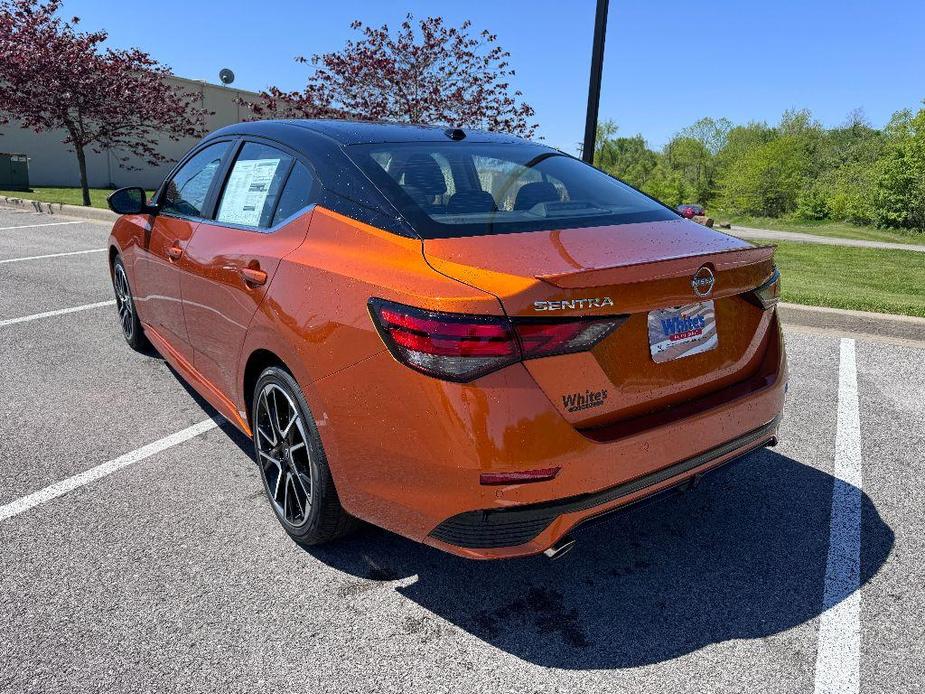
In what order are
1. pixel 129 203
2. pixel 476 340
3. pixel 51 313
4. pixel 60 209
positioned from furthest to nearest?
pixel 60 209
pixel 51 313
pixel 129 203
pixel 476 340

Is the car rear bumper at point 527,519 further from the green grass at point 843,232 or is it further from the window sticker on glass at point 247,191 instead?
the green grass at point 843,232

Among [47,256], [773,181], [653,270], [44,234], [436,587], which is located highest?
[773,181]

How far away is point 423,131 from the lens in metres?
3.42

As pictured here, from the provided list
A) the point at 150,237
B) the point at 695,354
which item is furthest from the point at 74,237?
the point at 695,354

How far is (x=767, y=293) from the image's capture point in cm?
270

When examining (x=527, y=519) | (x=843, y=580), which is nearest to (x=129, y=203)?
(x=527, y=519)

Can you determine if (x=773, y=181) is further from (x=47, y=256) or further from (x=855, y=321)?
(x=47, y=256)

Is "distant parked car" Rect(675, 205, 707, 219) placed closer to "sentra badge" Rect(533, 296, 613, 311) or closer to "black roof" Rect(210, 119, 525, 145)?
"black roof" Rect(210, 119, 525, 145)

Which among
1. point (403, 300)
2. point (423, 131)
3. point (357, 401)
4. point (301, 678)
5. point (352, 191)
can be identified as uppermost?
point (423, 131)

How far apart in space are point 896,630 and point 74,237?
12.4 metres

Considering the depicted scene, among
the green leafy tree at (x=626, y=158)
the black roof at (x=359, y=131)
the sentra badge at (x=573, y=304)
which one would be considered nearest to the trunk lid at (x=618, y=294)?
the sentra badge at (x=573, y=304)

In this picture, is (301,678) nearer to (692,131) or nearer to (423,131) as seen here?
(423,131)

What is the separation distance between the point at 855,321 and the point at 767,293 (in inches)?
180

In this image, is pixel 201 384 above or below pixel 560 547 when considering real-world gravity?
above
